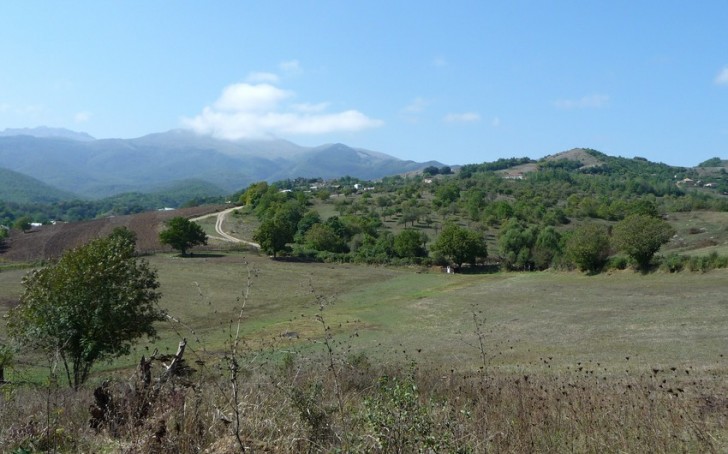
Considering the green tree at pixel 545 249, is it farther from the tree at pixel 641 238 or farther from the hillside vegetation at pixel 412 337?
the tree at pixel 641 238

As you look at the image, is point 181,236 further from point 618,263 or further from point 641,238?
point 641,238

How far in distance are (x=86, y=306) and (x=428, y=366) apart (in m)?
13.5

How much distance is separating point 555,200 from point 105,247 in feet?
455

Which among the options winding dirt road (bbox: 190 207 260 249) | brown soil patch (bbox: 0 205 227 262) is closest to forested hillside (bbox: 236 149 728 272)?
winding dirt road (bbox: 190 207 260 249)

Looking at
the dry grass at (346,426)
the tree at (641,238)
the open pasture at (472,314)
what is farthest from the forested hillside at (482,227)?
the dry grass at (346,426)

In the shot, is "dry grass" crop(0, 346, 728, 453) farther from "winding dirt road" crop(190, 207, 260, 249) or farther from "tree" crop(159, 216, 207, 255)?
"winding dirt road" crop(190, 207, 260, 249)

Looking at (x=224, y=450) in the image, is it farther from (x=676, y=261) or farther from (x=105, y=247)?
(x=676, y=261)

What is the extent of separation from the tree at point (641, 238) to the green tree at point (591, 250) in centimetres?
321

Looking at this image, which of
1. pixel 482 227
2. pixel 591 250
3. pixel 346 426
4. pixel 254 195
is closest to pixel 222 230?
pixel 254 195

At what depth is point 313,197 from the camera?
15850 cm

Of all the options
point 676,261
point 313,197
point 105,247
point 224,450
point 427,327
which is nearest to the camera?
point 224,450

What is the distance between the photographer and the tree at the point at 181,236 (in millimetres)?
89125

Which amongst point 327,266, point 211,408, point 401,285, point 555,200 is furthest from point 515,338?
point 555,200

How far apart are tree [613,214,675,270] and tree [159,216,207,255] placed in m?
62.4
